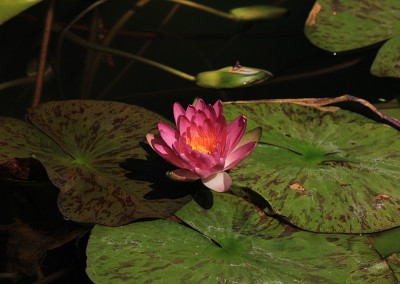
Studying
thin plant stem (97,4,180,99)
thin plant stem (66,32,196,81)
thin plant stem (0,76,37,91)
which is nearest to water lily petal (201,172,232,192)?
thin plant stem (66,32,196,81)

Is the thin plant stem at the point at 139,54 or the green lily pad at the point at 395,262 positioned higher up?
the thin plant stem at the point at 139,54

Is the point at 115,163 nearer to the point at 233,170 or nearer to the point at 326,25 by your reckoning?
the point at 233,170

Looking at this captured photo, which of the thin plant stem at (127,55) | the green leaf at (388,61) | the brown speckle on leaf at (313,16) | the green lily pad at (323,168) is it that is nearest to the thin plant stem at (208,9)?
the brown speckle on leaf at (313,16)

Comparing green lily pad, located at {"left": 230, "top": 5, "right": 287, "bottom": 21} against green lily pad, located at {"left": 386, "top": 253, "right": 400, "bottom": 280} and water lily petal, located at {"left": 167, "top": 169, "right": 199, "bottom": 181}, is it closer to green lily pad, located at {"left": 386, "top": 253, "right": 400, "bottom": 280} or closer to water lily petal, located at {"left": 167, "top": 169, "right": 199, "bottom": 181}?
water lily petal, located at {"left": 167, "top": 169, "right": 199, "bottom": 181}

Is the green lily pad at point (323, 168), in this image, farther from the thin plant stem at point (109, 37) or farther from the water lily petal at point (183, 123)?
the thin plant stem at point (109, 37)

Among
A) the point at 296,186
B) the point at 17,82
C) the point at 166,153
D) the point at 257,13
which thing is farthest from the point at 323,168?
the point at 17,82

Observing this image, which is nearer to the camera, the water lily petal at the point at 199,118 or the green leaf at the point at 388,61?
the water lily petal at the point at 199,118

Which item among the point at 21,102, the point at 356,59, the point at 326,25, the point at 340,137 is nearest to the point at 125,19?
the point at 21,102
